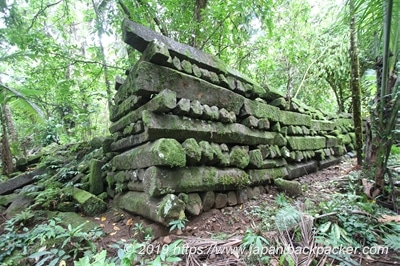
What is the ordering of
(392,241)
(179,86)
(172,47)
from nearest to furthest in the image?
(392,241)
(179,86)
(172,47)

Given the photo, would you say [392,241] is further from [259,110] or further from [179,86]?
[179,86]

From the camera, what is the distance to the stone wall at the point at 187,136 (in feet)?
6.74

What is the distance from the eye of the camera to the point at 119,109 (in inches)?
122

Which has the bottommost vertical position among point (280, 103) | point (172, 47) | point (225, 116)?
point (225, 116)

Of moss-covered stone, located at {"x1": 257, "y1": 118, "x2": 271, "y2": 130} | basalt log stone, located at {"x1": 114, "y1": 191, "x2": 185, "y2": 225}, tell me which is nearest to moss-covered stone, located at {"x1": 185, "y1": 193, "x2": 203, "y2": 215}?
basalt log stone, located at {"x1": 114, "y1": 191, "x2": 185, "y2": 225}

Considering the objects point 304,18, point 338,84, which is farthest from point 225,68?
point 338,84

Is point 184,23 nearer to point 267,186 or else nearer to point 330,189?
point 267,186

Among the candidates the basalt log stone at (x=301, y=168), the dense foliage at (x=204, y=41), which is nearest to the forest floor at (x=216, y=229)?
the basalt log stone at (x=301, y=168)

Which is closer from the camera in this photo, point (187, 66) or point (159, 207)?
point (159, 207)

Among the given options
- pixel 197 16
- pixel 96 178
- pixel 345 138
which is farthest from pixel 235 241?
pixel 345 138

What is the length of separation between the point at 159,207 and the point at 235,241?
2.23 ft

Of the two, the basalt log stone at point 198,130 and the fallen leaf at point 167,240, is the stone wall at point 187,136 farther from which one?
the fallen leaf at point 167,240

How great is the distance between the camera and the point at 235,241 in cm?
164

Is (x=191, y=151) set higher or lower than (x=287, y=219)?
higher
